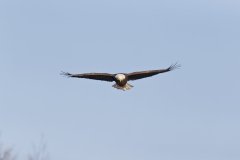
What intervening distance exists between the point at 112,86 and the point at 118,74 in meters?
0.87

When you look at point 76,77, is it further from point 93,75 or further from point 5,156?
point 5,156

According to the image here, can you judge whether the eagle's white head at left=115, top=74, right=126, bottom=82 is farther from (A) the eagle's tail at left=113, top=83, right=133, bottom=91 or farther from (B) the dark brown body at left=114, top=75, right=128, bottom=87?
(A) the eagle's tail at left=113, top=83, right=133, bottom=91

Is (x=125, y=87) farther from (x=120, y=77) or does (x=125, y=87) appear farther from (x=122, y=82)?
(x=120, y=77)

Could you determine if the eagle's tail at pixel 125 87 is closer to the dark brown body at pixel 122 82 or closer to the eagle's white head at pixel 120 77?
the dark brown body at pixel 122 82

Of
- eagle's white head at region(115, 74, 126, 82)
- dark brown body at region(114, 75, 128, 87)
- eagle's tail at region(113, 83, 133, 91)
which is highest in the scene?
eagle's white head at region(115, 74, 126, 82)

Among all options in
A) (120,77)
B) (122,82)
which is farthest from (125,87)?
(120,77)

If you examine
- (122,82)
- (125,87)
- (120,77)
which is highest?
(120,77)

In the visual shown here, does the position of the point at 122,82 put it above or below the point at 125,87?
above

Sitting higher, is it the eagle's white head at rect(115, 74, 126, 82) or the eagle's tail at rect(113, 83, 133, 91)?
the eagle's white head at rect(115, 74, 126, 82)

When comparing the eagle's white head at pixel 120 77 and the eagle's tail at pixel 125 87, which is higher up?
the eagle's white head at pixel 120 77

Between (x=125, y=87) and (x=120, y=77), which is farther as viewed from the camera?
(x=120, y=77)

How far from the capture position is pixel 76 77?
4381 cm

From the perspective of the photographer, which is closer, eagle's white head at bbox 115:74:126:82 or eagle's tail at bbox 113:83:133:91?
eagle's tail at bbox 113:83:133:91

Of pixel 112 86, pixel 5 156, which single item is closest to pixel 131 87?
pixel 112 86
